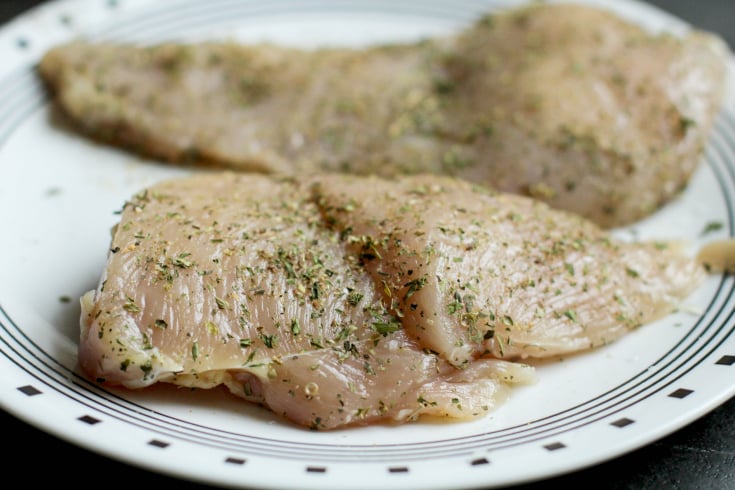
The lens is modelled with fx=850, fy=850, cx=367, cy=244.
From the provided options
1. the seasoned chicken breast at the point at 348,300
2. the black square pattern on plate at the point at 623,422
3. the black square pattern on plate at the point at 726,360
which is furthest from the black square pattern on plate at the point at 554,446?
the black square pattern on plate at the point at 726,360

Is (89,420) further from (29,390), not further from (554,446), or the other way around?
(554,446)

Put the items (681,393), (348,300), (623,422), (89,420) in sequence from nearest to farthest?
(89,420), (623,422), (681,393), (348,300)

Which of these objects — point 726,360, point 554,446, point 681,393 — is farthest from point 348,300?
point 726,360

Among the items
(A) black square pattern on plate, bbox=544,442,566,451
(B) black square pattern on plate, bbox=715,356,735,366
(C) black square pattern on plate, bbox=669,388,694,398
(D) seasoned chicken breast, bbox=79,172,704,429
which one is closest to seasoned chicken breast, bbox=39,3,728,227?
(D) seasoned chicken breast, bbox=79,172,704,429

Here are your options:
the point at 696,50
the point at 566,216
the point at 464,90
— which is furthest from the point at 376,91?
the point at 696,50

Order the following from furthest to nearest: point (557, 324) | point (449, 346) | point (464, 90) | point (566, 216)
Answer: point (464, 90) < point (566, 216) < point (557, 324) < point (449, 346)

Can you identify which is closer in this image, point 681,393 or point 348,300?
point 681,393

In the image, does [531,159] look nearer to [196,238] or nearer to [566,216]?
[566,216]

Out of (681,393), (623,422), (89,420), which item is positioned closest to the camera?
(89,420)
